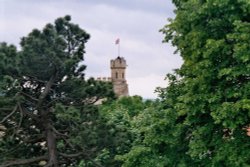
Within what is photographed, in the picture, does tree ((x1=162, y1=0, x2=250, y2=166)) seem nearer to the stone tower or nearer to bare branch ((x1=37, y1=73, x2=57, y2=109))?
bare branch ((x1=37, y1=73, x2=57, y2=109))

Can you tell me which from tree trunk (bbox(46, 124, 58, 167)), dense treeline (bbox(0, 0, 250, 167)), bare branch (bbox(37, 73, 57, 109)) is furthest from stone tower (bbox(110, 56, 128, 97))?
bare branch (bbox(37, 73, 57, 109))

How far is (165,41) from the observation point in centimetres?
2002

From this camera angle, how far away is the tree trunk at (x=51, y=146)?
19.6 metres

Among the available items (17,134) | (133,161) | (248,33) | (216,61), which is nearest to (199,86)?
(216,61)

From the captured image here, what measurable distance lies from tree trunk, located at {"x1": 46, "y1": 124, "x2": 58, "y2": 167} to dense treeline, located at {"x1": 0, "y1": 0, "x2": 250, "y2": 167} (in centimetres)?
3

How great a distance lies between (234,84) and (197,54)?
1479 mm

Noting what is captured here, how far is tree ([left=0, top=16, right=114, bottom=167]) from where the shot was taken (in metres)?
19.1

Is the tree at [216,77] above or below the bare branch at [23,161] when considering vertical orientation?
above

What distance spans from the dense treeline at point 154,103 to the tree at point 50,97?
0.04 meters

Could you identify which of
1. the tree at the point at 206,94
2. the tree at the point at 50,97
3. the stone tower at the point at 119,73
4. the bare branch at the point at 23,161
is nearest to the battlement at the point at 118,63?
the stone tower at the point at 119,73

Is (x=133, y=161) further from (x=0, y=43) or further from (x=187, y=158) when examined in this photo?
(x=0, y=43)

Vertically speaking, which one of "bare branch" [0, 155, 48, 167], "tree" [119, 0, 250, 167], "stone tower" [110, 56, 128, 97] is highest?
"stone tower" [110, 56, 128, 97]

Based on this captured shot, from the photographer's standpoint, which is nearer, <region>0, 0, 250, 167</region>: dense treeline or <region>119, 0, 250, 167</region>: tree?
<region>119, 0, 250, 167</region>: tree

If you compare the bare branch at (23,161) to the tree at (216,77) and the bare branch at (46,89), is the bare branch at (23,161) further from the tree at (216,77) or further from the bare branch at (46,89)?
the tree at (216,77)
